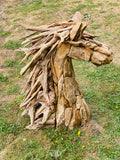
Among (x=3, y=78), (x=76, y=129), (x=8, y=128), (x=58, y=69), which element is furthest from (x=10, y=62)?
(x=76, y=129)

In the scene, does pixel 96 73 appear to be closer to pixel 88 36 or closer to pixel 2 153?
pixel 88 36

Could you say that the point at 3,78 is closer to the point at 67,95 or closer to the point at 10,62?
the point at 10,62

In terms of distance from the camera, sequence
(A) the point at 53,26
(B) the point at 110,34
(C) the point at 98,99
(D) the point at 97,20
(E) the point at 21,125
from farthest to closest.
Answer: (D) the point at 97,20, (B) the point at 110,34, (C) the point at 98,99, (E) the point at 21,125, (A) the point at 53,26

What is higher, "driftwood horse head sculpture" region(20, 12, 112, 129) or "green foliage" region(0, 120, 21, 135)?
"driftwood horse head sculpture" region(20, 12, 112, 129)

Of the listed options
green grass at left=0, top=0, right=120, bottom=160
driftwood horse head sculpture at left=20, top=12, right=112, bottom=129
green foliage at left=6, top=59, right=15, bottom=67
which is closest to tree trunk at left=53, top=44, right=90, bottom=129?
driftwood horse head sculpture at left=20, top=12, right=112, bottom=129

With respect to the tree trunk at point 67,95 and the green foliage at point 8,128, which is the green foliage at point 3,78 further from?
the tree trunk at point 67,95

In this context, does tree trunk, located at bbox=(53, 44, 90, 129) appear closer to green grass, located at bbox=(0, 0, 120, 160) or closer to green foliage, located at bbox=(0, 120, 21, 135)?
green grass, located at bbox=(0, 0, 120, 160)

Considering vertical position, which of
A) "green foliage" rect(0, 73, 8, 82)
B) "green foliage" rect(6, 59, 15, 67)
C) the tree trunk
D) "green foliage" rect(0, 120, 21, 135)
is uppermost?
the tree trunk

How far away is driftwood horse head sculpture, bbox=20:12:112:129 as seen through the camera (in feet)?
11.1

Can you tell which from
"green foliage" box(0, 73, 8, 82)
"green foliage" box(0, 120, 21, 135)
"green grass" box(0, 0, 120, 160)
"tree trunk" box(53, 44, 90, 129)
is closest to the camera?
"tree trunk" box(53, 44, 90, 129)

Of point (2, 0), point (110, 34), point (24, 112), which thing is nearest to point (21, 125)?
point (24, 112)

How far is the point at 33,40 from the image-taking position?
3848mm

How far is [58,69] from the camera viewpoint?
3.72 meters

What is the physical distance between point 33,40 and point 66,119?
160 cm
